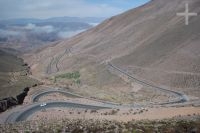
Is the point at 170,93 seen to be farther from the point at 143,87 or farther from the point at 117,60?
the point at 117,60

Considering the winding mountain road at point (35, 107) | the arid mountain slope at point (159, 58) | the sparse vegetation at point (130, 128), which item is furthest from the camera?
the arid mountain slope at point (159, 58)

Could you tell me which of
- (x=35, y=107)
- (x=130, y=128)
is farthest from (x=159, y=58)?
(x=130, y=128)

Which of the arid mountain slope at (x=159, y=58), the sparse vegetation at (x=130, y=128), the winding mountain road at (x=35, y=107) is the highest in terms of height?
the arid mountain slope at (x=159, y=58)

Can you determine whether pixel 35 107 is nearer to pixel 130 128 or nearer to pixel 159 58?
pixel 130 128

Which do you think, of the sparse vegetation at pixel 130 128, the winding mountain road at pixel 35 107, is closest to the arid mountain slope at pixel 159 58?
the winding mountain road at pixel 35 107

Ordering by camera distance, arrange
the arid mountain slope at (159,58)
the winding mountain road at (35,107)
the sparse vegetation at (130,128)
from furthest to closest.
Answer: the arid mountain slope at (159,58)
the winding mountain road at (35,107)
the sparse vegetation at (130,128)

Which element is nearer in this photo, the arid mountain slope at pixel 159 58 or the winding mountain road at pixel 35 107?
the winding mountain road at pixel 35 107

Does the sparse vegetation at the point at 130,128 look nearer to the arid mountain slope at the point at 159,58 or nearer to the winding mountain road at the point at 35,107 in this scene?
the winding mountain road at the point at 35,107

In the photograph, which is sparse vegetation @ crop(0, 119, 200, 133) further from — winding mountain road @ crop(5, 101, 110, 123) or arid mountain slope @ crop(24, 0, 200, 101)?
arid mountain slope @ crop(24, 0, 200, 101)

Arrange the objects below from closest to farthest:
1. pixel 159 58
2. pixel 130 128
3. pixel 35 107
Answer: pixel 130 128, pixel 35 107, pixel 159 58

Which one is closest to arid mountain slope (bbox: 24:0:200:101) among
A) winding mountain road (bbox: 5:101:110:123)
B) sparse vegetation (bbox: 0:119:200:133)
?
winding mountain road (bbox: 5:101:110:123)

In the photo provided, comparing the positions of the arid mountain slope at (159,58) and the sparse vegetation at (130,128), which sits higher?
the arid mountain slope at (159,58)
